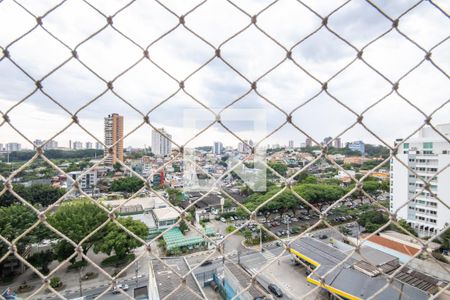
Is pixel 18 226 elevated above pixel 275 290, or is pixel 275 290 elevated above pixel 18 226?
pixel 18 226

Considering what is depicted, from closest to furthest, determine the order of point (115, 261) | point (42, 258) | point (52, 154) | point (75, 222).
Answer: point (52, 154)
point (75, 222)
point (42, 258)
point (115, 261)

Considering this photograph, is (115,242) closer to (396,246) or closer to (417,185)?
(396,246)

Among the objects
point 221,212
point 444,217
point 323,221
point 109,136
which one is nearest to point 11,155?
point 109,136

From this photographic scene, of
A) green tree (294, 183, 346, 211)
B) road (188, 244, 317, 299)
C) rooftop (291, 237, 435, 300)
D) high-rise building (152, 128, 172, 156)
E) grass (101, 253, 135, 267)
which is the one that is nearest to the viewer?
high-rise building (152, 128, 172, 156)

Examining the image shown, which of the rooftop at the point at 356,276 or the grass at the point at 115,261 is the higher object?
the rooftop at the point at 356,276

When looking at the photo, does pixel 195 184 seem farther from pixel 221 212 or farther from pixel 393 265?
pixel 221 212

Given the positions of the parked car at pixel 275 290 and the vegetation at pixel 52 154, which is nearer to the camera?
the vegetation at pixel 52 154

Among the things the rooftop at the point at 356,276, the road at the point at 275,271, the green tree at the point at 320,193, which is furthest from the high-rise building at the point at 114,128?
the green tree at the point at 320,193

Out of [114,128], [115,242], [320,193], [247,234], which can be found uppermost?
[114,128]

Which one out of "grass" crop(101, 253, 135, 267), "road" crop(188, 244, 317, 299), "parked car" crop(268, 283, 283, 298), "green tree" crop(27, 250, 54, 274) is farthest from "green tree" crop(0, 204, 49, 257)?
"parked car" crop(268, 283, 283, 298)

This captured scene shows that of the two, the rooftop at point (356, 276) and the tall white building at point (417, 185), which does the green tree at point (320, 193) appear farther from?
the rooftop at point (356, 276)

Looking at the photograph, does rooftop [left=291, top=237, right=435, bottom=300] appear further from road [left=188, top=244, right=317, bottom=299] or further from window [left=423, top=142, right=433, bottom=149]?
window [left=423, top=142, right=433, bottom=149]

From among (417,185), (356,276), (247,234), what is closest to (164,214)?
(247,234)
